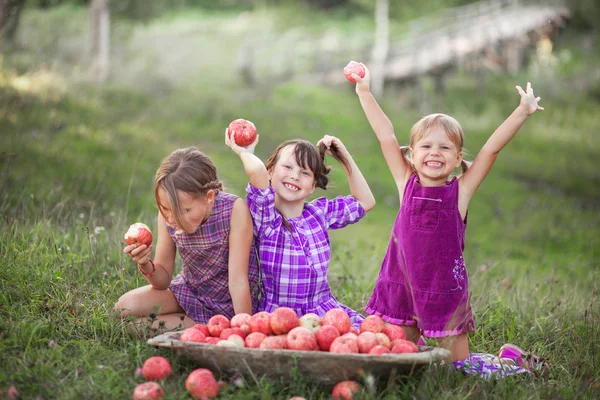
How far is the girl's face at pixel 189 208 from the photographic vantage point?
387 centimetres

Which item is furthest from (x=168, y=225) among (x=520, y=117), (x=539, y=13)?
(x=539, y=13)

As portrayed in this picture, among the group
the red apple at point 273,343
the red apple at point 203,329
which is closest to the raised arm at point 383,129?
the red apple at point 273,343

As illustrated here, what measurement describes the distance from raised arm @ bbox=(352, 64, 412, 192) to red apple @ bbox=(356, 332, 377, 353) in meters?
1.08

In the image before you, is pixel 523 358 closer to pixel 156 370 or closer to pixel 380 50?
pixel 156 370

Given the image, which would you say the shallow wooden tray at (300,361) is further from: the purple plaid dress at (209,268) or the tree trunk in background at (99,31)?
the tree trunk in background at (99,31)

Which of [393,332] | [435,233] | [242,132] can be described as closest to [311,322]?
[393,332]

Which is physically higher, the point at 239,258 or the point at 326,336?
the point at 239,258

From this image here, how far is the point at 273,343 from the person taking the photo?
3.33 meters

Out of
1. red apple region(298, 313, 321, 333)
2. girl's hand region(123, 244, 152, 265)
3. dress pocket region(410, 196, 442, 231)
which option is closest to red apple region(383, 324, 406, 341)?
red apple region(298, 313, 321, 333)

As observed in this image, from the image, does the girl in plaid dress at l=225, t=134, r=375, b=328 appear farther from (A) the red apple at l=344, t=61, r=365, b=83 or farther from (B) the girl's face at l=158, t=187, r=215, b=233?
(A) the red apple at l=344, t=61, r=365, b=83

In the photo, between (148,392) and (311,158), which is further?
(311,158)

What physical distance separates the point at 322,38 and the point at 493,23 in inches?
251

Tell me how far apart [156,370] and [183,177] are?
1128 millimetres

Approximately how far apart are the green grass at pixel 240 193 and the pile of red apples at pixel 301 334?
0.64 feet
